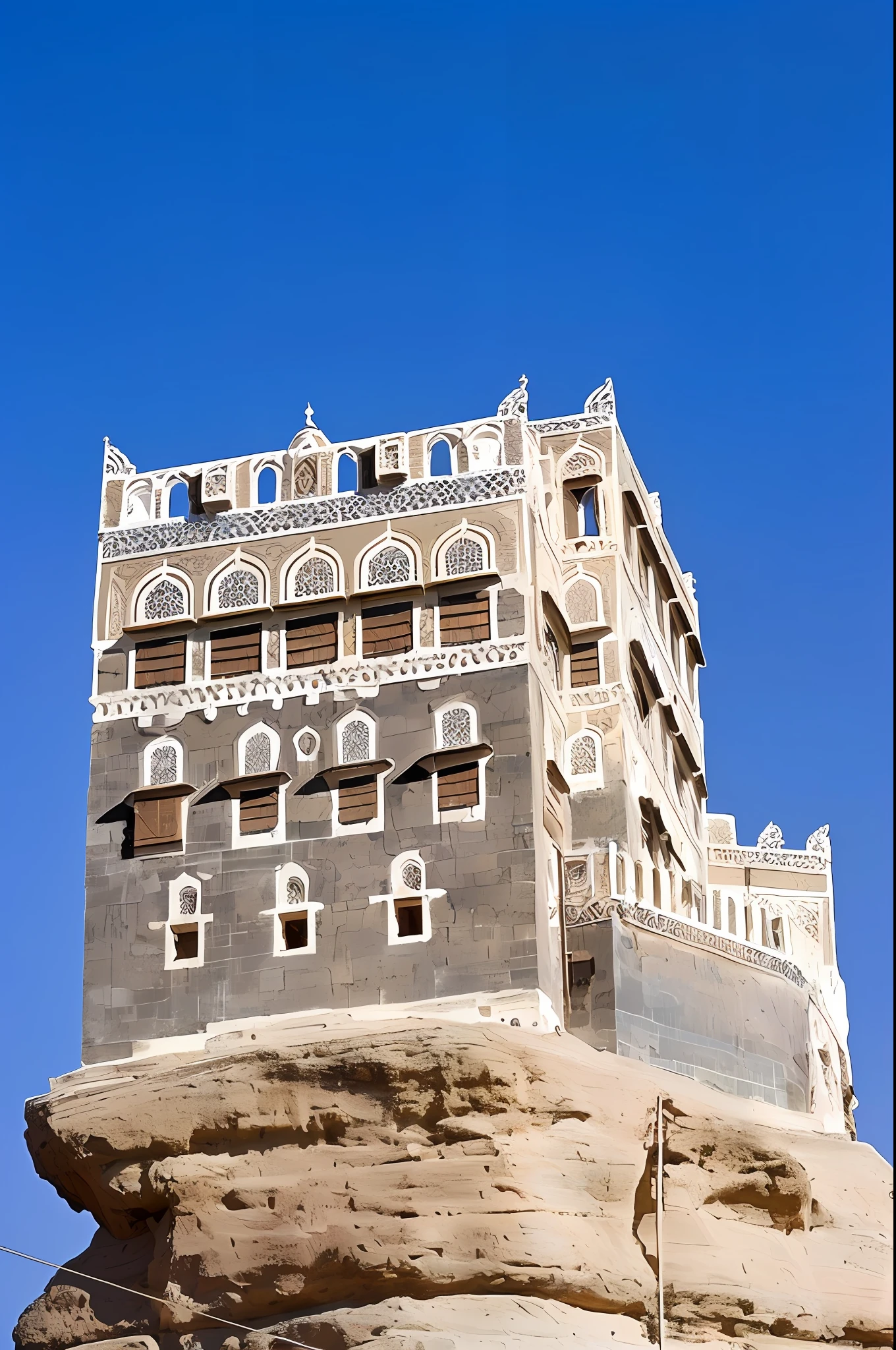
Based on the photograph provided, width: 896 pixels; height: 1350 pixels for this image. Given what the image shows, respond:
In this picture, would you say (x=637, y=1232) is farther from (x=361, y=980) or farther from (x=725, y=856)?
(x=725, y=856)

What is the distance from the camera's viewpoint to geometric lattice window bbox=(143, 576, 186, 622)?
33156 mm

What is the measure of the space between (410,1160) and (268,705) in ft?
21.6

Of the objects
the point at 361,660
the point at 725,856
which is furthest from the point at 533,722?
the point at 725,856

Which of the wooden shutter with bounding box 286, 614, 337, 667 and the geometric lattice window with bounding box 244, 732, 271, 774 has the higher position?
the wooden shutter with bounding box 286, 614, 337, 667

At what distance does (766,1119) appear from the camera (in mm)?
31625

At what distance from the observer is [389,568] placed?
32.4m

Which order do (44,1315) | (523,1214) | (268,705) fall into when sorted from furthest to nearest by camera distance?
(268,705), (44,1315), (523,1214)

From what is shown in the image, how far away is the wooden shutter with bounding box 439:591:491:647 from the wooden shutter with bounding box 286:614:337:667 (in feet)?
4.74

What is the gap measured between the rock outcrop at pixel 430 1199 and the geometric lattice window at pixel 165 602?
5.89 meters

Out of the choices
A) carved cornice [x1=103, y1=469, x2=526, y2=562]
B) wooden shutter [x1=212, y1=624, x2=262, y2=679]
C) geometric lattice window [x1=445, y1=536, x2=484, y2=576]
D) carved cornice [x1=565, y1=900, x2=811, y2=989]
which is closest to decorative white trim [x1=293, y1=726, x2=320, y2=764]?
wooden shutter [x1=212, y1=624, x2=262, y2=679]

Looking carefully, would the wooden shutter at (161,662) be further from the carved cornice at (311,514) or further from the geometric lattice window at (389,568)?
the geometric lattice window at (389,568)

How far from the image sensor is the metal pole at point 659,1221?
28.2 meters

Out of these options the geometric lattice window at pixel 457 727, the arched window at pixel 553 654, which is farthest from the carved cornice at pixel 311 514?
the geometric lattice window at pixel 457 727

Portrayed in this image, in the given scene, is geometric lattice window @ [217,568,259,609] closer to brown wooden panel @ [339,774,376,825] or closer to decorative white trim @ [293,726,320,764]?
decorative white trim @ [293,726,320,764]
